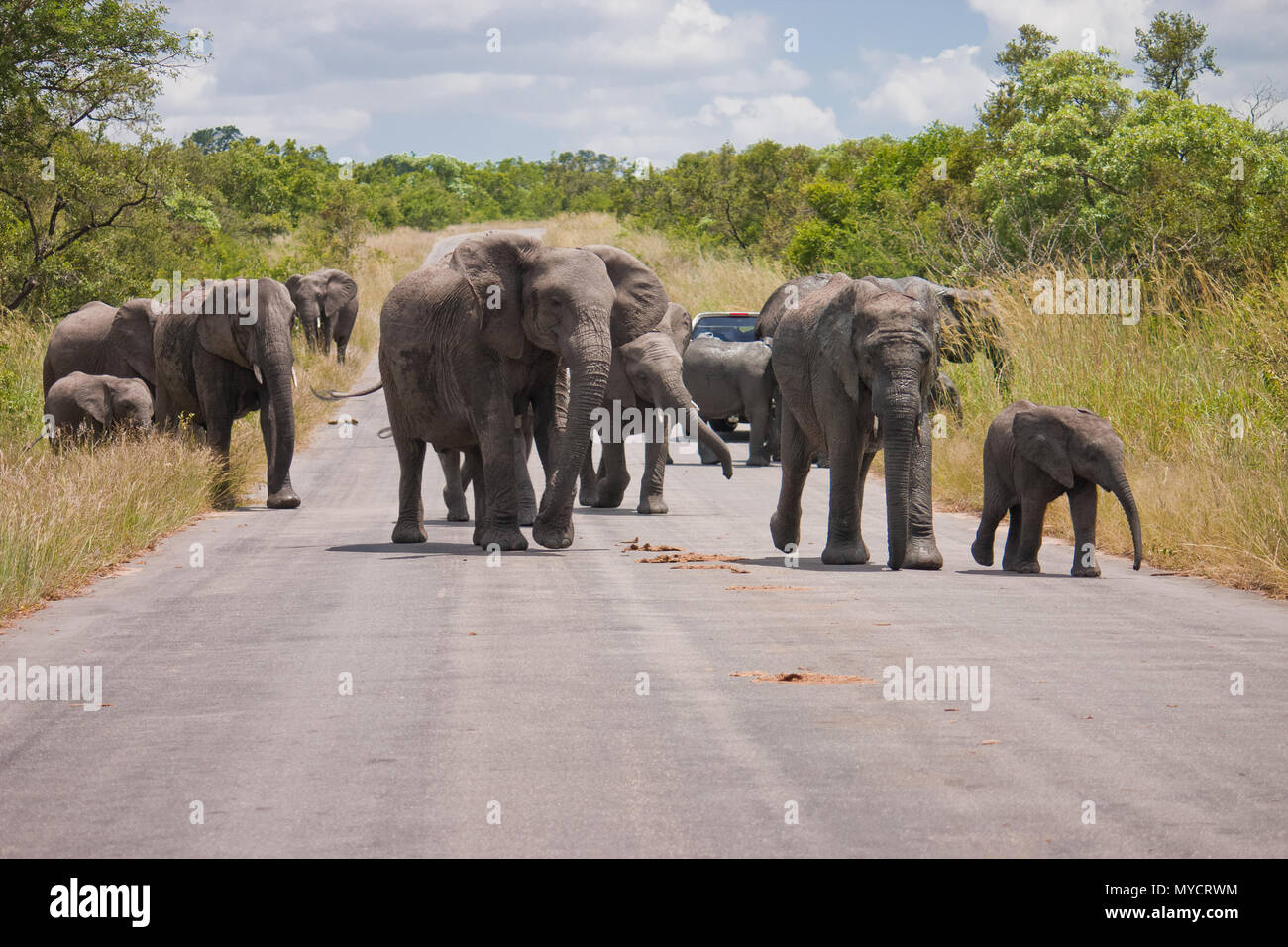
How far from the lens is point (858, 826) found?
5.32 meters

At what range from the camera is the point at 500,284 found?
42.8ft

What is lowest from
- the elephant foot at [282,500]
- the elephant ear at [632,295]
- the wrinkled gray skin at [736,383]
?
the elephant foot at [282,500]

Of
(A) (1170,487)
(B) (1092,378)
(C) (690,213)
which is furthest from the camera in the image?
(C) (690,213)

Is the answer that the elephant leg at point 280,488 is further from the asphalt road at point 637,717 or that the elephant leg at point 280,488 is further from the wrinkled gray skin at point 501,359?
the asphalt road at point 637,717

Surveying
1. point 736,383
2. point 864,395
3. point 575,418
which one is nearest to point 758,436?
point 736,383

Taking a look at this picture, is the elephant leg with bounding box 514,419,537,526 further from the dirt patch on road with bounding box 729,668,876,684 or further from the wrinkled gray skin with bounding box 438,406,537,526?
the dirt patch on road with bounding box 729,668,876,684

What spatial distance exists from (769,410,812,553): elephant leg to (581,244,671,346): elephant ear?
265 cm

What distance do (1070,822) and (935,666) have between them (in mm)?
2632

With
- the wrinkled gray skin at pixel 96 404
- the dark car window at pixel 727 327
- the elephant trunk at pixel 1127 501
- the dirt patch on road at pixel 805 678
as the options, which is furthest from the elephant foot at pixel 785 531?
the dark car window at pixel 727 327

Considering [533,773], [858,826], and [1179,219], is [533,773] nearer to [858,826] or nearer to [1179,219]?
[858,826]

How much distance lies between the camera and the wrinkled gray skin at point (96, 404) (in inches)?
691

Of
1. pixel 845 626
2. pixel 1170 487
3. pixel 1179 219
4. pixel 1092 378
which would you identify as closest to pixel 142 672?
pixel 845 626

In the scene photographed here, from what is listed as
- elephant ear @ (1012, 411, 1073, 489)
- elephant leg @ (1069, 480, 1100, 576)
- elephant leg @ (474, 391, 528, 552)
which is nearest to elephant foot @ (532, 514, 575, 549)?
elephant leg @ (474, 391, 528, 552)

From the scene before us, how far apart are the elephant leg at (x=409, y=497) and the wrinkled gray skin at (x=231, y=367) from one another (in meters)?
2.92
